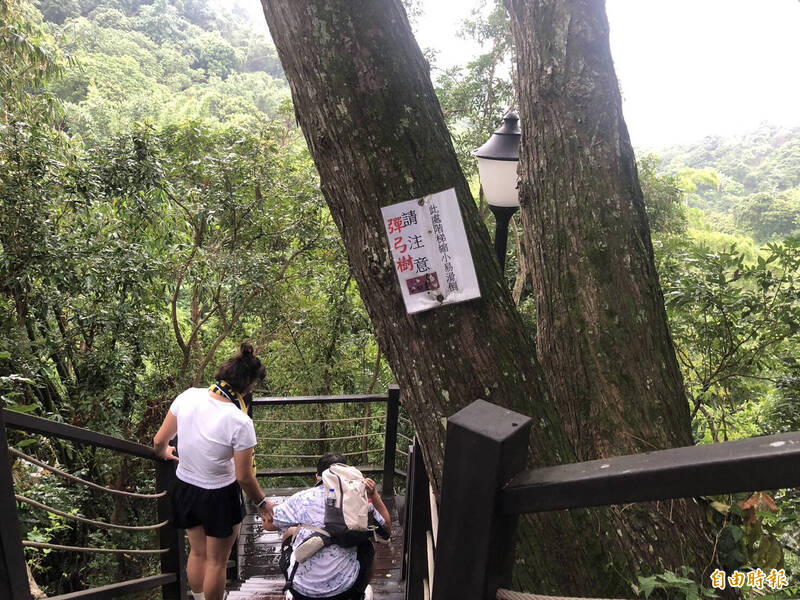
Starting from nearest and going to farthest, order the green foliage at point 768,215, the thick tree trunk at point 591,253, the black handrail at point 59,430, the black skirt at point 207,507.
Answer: the black handrail at point 59,430
the thick tree trunk at point 591,253
the black skirt at point 207,507
the green foliage at point 768,215

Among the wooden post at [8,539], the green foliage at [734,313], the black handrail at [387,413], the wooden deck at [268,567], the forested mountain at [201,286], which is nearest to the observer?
the wooden post at [8,539]

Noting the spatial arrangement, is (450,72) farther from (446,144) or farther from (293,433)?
(446,144)

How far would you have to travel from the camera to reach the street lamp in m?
3.27

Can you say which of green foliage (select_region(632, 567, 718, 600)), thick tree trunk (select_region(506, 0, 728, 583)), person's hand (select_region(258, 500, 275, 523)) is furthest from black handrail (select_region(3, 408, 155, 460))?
thick tree trunk (select_region(506, 0, 728, 583))

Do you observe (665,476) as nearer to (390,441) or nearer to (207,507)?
(207,507)

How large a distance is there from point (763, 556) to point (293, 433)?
21.4 ft

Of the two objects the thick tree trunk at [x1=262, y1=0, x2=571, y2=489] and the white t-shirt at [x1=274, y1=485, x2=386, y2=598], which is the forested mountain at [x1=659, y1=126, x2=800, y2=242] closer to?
the white t-shirt at [x1=274, y1=485, x2=386, y2=598]

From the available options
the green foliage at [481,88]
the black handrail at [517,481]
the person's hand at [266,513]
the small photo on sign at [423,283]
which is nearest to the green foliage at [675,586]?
the black handrail at [517,481]

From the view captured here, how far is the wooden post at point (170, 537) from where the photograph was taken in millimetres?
2556

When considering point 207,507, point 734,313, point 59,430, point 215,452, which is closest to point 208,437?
point 215,452

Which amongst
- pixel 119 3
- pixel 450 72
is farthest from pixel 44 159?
pixel 119 3

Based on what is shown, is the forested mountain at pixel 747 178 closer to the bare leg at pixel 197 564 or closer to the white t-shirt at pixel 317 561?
the white t-shirt at pixel 317 561

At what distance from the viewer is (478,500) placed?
2.87 feet

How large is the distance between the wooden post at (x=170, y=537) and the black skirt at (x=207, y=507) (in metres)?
0.03
